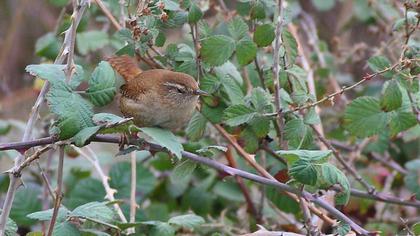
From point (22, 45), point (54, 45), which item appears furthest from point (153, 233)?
point (22, 45)

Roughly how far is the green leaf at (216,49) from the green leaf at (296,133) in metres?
0.25

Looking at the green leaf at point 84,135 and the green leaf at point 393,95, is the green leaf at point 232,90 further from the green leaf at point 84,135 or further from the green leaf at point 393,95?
the green leaf at point 84,135

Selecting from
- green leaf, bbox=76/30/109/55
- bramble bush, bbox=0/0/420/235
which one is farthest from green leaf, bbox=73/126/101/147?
green leaf, bbox=76/30/109/55

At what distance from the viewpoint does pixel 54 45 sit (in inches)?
117

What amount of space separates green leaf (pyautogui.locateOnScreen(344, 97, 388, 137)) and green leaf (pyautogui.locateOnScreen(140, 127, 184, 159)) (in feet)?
2.28

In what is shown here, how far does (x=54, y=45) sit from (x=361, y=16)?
164 cm

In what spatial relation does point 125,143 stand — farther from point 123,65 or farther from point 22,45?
point 22,45

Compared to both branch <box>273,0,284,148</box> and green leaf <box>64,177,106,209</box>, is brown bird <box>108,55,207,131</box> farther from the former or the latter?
green leaf <box>64,177,106,209</box>

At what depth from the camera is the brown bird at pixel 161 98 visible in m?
2.21

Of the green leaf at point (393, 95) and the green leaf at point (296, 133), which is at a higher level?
the green leaf at point (393, 95)

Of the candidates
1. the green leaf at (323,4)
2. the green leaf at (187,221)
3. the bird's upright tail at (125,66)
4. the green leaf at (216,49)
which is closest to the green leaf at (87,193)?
the bird's upright tail at (125,66)

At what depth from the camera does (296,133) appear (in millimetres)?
2117

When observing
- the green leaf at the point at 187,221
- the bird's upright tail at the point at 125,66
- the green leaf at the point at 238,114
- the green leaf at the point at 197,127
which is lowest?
the green leaf at the point at 187,221

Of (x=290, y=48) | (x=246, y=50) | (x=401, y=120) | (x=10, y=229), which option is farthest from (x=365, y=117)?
(x=10, y=229)
